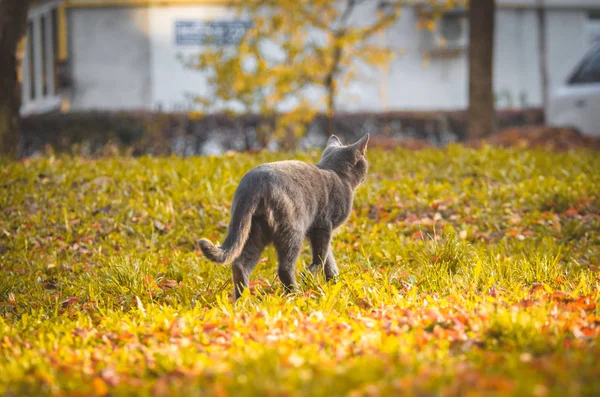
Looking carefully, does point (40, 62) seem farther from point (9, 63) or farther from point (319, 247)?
point (319, 247)

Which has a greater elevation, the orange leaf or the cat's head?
the cat's head

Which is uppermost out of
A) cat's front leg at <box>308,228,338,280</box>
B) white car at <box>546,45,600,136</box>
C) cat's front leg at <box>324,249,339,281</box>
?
white car at <box>546,45,600,136</box>

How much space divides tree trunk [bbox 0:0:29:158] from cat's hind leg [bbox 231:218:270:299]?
512 centimetres

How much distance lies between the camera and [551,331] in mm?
3340

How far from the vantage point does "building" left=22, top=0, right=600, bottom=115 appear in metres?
18.6

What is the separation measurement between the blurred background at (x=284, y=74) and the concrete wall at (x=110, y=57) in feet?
0.09

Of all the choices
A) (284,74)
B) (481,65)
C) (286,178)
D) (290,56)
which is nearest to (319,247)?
(286,178)

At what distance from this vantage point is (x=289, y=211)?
158 inches

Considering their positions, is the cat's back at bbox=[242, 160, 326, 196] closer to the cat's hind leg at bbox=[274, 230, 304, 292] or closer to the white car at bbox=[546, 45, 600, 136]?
the cat's hind leg at bbox=[274, 230, 304, 292]

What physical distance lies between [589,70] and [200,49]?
35.5 ft

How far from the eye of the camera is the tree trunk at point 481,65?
1108 cm

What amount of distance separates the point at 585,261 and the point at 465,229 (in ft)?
3.62

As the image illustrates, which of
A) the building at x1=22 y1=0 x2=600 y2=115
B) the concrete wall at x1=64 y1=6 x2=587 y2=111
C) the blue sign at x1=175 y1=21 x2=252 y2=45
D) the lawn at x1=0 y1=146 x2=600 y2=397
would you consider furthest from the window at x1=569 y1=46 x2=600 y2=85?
the blue sign at x1=175 y1=21 x2=252 y2=45

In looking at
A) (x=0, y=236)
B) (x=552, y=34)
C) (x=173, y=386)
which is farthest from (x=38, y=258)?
(x=552, y=34)
